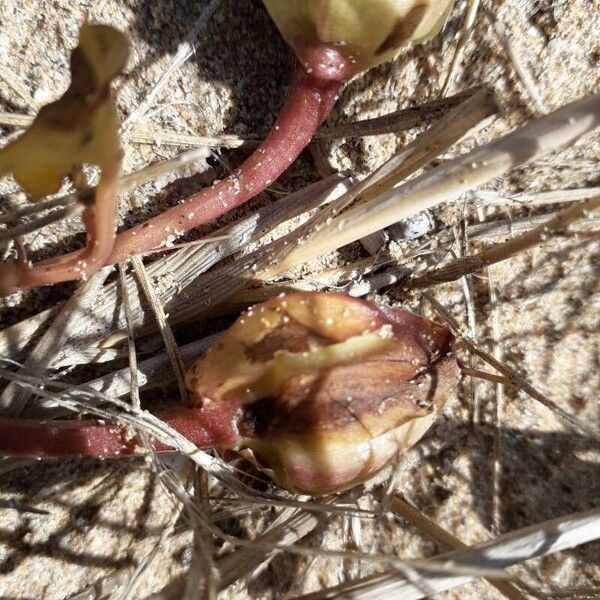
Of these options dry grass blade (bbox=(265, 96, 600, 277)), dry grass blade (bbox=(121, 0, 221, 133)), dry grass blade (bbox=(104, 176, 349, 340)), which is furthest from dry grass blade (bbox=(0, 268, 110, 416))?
dry grass blade (bbox=(265, 96, 600, 277))

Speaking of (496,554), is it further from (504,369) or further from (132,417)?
(132,417)

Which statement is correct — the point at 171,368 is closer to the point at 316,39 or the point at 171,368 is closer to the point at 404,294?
the point at 404,294

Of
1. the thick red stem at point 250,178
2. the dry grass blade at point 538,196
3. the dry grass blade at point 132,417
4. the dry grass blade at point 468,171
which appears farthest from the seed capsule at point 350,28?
the dry grass blade at point 132,417

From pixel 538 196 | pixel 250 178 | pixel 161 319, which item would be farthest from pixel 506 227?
pixel 161 319

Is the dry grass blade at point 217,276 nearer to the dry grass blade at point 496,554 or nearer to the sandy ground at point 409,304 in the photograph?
the sandy ground at point 409,304

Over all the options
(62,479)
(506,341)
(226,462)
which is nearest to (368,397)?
(226,462)

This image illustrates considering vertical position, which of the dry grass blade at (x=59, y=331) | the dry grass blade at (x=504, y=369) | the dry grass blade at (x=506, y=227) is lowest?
the dry grass blade at (x=504, y=369)

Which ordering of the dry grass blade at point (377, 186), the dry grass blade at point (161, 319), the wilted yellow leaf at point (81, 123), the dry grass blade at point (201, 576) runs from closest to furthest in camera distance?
the wilted yellow leaf at point (81, 123) < the dry grass blade at point (201, 576) < the dry grass blade at point (377, 186) < the dry grass blade at point (161, 319)
